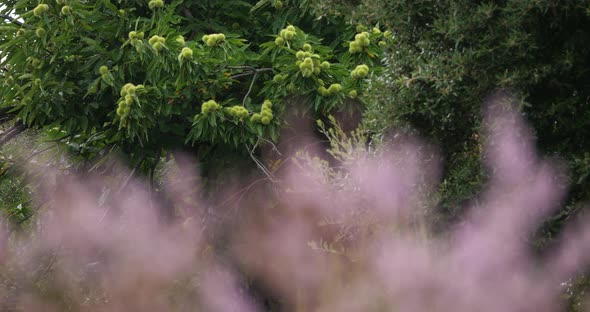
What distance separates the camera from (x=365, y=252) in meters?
3.82

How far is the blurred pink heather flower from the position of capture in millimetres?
3295

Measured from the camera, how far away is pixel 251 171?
724 centimetres

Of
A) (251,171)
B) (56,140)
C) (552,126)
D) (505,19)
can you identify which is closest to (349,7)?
(505,19)

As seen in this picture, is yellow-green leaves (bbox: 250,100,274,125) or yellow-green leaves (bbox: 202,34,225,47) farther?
yellow-green leaves (bbox: 250,100,274,125)

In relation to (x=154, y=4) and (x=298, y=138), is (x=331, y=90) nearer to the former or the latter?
(x=298, y=138)

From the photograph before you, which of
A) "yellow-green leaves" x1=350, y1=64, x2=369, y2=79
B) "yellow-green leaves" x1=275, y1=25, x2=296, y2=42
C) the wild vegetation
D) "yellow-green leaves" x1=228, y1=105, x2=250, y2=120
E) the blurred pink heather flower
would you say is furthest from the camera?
"yellow-green leaves" x1=228, y1=105, x2=250, y2=120

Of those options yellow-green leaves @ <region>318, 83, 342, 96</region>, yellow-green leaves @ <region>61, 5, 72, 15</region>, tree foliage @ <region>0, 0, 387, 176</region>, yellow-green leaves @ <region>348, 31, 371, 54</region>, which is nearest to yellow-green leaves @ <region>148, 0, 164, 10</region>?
tree foliage @ <region>0, 0, 387, 176</region>

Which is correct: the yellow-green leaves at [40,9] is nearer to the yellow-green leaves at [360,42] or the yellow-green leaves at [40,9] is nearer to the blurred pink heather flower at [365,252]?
the blurred pink heather flower at [365,252]

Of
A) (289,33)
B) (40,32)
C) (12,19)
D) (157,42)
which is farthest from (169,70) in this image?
(12,19)

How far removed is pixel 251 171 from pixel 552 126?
3.58m

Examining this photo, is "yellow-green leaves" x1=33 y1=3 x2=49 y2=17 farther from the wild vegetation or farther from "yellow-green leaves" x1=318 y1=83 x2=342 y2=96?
"yellow-green leaves" x1=318 y1=83 x2=342 y2=96

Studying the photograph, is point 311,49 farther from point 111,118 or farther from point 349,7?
point 111,118

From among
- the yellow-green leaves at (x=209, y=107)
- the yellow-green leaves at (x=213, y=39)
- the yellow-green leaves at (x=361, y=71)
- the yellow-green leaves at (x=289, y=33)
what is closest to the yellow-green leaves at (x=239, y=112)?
the yellow-green leaves at (x=209, y=107)

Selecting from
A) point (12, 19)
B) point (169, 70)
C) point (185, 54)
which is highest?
point (185, 54)
